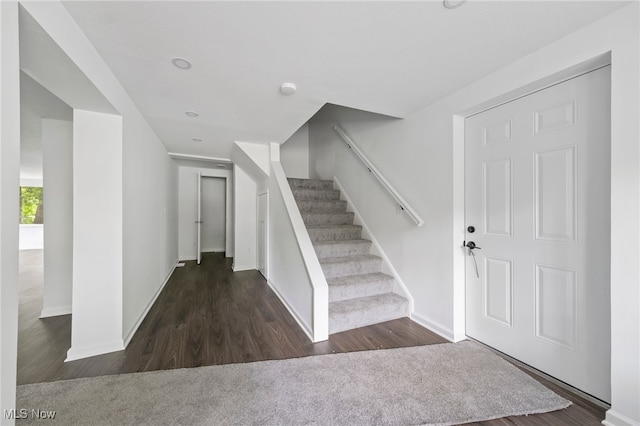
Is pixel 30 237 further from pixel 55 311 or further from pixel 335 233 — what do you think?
pixel 335 233

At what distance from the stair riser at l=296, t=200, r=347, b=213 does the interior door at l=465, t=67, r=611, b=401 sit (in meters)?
1.95

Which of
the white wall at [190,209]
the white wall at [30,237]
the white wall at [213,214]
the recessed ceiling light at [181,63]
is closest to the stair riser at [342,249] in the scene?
the recessed ceiling light at [181,63]

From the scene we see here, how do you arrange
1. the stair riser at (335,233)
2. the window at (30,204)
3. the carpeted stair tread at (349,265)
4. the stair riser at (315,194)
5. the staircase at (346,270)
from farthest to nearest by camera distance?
the window at (30,204) < the stair riser at (315,194) < the stair riser at (335,233) < the carpeted stair tread at (349,265) < the staircase at (346,270)

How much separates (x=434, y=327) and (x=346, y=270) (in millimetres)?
1013

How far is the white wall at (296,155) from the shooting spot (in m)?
5.30

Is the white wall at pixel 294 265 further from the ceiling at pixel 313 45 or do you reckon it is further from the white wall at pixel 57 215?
the white wall at pixel 57 215

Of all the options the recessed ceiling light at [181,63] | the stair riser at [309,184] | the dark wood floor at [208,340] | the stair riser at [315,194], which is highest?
Answer: the recessed ceiling light at [181,63]

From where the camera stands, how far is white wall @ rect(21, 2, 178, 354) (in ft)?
3.98

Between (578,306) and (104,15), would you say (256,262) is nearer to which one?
(104,15)

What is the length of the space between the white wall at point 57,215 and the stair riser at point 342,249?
9.21 feet

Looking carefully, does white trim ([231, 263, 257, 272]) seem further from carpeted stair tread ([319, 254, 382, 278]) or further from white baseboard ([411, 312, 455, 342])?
white baseboard ([411, 312, 455, 342])

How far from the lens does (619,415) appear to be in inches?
48.4

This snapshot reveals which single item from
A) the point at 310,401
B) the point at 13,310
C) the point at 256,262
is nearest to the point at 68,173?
the point at 13,310

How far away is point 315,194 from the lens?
12.9ft
